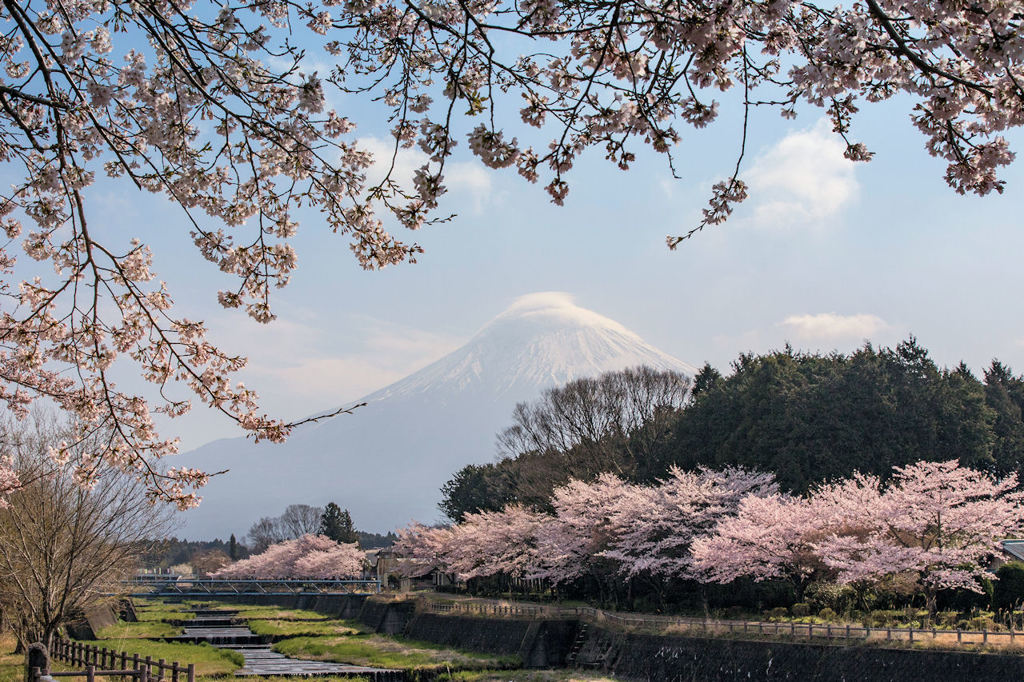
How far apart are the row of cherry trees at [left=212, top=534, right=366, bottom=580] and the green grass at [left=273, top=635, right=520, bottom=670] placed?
34.3m

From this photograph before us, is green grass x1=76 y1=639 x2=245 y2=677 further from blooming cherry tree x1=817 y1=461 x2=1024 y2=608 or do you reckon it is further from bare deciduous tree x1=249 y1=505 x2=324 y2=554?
bare deciduous tree x1=249 y1=505 x2=324 y2=554

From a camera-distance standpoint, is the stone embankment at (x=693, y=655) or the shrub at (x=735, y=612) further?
the shrub at (x=735, y=612)

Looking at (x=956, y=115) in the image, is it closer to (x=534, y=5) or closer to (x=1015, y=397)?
(x=534, y=5)

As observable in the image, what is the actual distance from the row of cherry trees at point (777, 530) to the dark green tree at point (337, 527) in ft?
161

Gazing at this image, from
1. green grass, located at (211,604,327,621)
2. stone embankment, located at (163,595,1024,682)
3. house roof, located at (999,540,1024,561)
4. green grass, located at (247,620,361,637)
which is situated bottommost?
green grass, located at (211,604,327,621)

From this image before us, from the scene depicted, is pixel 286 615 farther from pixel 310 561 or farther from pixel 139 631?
pixel 310 561

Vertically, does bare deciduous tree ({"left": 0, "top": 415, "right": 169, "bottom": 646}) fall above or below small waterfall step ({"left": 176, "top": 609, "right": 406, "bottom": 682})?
above

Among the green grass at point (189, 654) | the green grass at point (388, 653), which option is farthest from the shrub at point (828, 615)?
the green grass at point (189, 654)

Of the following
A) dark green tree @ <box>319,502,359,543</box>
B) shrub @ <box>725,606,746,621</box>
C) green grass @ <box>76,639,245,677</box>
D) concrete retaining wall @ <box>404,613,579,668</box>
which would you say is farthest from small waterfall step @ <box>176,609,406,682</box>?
dark green tree @ <box>319,502,359,543</box>

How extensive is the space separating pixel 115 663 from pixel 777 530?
19.9 metres

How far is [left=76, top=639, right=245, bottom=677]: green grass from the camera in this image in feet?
99.5

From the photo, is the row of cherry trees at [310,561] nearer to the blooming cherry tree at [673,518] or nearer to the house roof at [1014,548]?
the blooming cherry tree at [673,518]

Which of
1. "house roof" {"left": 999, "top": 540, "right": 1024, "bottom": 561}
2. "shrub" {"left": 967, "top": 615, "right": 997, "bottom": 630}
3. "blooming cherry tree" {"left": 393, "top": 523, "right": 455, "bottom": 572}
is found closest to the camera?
"shrub" {"left": 967, "top": 615, "right": 997, "bottom": 630}

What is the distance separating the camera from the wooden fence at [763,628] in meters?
19.1
